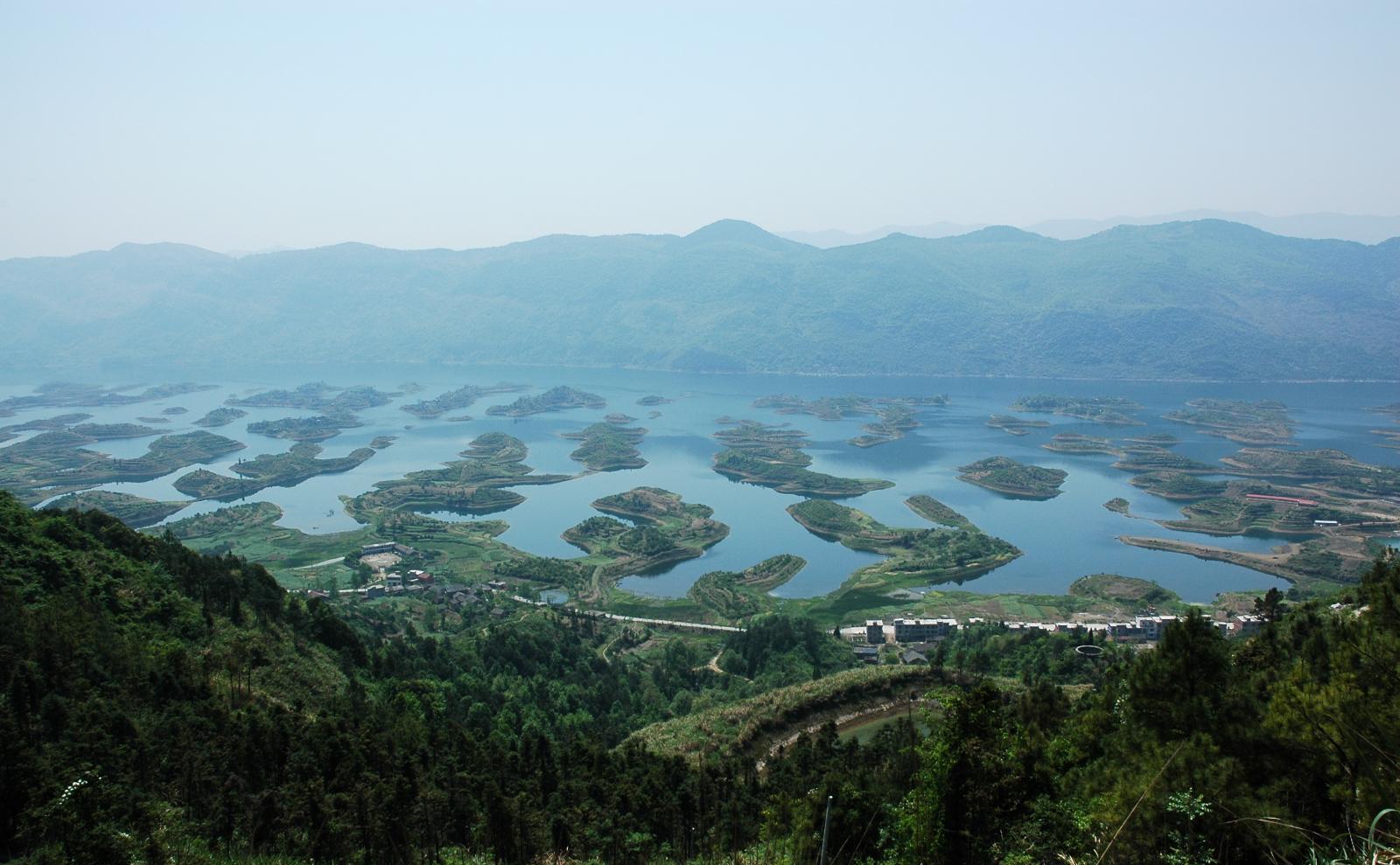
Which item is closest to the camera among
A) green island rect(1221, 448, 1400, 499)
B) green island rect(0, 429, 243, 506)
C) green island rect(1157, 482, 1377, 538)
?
green island rect(1157, 482, 1377, 538)

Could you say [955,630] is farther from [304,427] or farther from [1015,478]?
[304,427]

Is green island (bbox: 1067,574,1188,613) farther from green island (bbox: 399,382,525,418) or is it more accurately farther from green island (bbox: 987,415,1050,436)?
green island (bbox: 399,382,525,418)

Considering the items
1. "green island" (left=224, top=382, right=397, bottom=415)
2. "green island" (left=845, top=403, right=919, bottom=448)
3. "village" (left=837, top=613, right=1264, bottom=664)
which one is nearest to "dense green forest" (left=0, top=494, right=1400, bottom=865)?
"village" (left=837, top=613, right=1264, bottom=664)

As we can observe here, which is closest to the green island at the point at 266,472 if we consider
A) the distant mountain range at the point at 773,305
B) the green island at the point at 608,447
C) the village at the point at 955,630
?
the green island at the point at 608,447

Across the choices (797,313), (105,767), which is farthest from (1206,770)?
(797,313)

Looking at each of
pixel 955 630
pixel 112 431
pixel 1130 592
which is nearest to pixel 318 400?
pixel 112 431

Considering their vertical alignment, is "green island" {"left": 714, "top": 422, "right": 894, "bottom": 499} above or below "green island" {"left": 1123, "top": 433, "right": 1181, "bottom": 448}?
below

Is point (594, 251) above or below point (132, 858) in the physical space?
above

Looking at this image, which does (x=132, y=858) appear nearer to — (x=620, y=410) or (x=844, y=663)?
(x=844, y=663)
